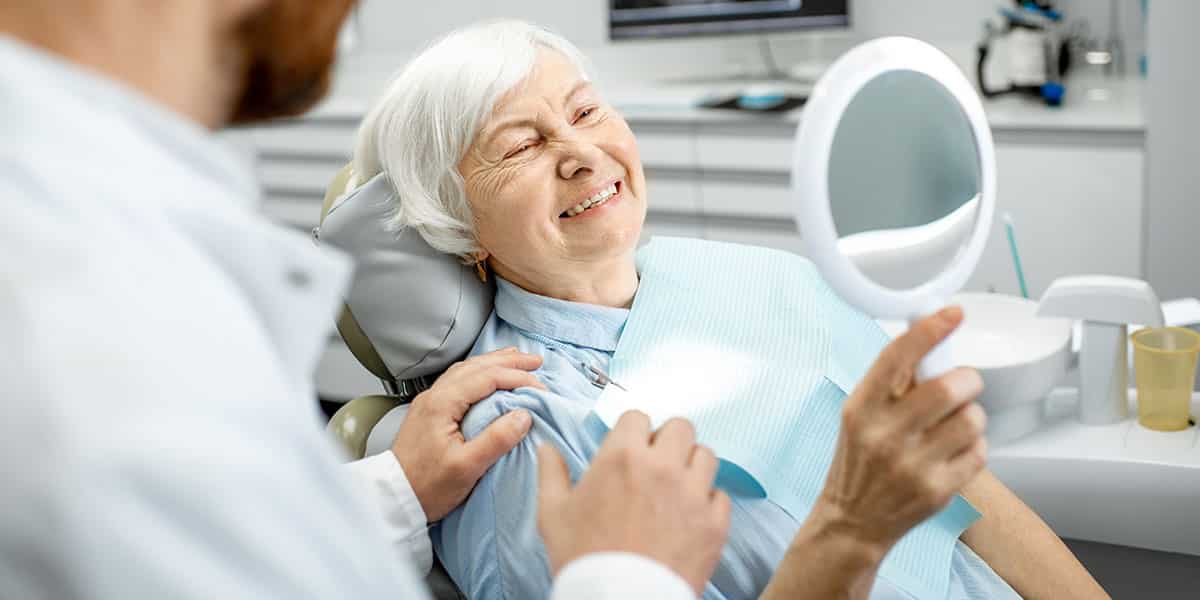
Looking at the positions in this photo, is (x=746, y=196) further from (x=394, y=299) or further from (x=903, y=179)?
(x=903, y=179)

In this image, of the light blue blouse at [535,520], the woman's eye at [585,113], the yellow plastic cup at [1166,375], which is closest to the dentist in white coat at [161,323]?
the light blue blouse at [535,520]

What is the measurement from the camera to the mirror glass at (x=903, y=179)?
1055 millimetres

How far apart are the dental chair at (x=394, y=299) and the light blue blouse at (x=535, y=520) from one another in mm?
116

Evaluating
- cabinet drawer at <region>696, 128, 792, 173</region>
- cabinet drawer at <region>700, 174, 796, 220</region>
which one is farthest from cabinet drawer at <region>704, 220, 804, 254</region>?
cabinet drawer at <region>696, 128, 792, 173</region>

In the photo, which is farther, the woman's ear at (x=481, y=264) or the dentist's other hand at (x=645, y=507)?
the woman's ear at (x=481, y=264)

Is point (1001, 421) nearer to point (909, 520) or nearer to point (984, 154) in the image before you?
point (984, 154)

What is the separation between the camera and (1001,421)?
161 centimetres

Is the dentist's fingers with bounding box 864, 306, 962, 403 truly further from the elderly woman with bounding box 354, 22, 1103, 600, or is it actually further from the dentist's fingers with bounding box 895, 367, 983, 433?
the elderly woman with bounding box 354, 22, 1103, 600

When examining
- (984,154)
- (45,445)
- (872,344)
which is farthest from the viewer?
(872,344)

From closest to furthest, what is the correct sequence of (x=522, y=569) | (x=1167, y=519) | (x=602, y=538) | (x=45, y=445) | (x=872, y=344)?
(x=45, y=445) < (x=602, y=538) < (x=522, y=569) < (x=1167, y=519) < (x=872, y=344)

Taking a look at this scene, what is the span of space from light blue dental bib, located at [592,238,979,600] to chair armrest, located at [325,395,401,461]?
0.35 metres

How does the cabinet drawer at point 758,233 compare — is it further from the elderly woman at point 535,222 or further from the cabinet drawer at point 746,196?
the elderly woman at point 535,222

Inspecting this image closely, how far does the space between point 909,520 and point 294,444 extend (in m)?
0.56

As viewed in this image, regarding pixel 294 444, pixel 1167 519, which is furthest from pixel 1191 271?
pixel 294 444
